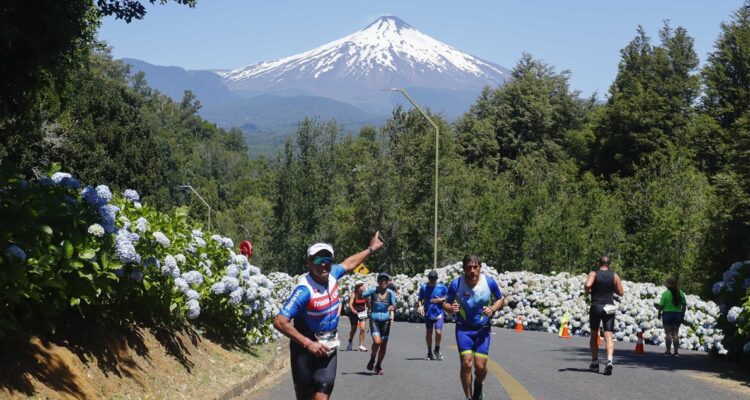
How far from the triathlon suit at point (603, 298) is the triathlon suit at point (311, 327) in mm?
8077

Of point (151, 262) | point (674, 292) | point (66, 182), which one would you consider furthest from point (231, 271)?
point (674, 292)

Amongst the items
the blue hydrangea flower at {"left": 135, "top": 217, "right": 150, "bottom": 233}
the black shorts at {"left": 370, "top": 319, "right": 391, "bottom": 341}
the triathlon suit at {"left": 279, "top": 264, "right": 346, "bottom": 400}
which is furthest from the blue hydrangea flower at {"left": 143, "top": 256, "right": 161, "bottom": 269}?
the black shorts at {"left": 370, "top": 319, "right": 391, "bottom": 341}

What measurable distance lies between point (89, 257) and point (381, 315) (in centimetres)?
828

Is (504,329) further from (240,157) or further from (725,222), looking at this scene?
(240,157)

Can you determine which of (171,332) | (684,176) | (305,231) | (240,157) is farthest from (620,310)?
(240,157)

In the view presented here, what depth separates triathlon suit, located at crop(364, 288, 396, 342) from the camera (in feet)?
56.0

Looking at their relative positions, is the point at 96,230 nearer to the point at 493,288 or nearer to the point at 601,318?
the point at 493,288

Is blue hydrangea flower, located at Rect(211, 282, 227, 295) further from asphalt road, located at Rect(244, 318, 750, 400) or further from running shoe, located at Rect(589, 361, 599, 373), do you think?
running shoe, located at Rect(589, 361, 599, 373)

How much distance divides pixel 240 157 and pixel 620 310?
520 ft

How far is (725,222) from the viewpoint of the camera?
28219mm

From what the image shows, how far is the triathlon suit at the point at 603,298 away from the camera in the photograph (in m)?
15.9

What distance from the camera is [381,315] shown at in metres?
17.3

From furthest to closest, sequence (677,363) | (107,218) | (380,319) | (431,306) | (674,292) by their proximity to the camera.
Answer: (674,292), (431,306), (677,363), (380,319), (107,218)

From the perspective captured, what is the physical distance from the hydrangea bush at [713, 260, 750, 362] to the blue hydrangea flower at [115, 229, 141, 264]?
10304 millimetres
